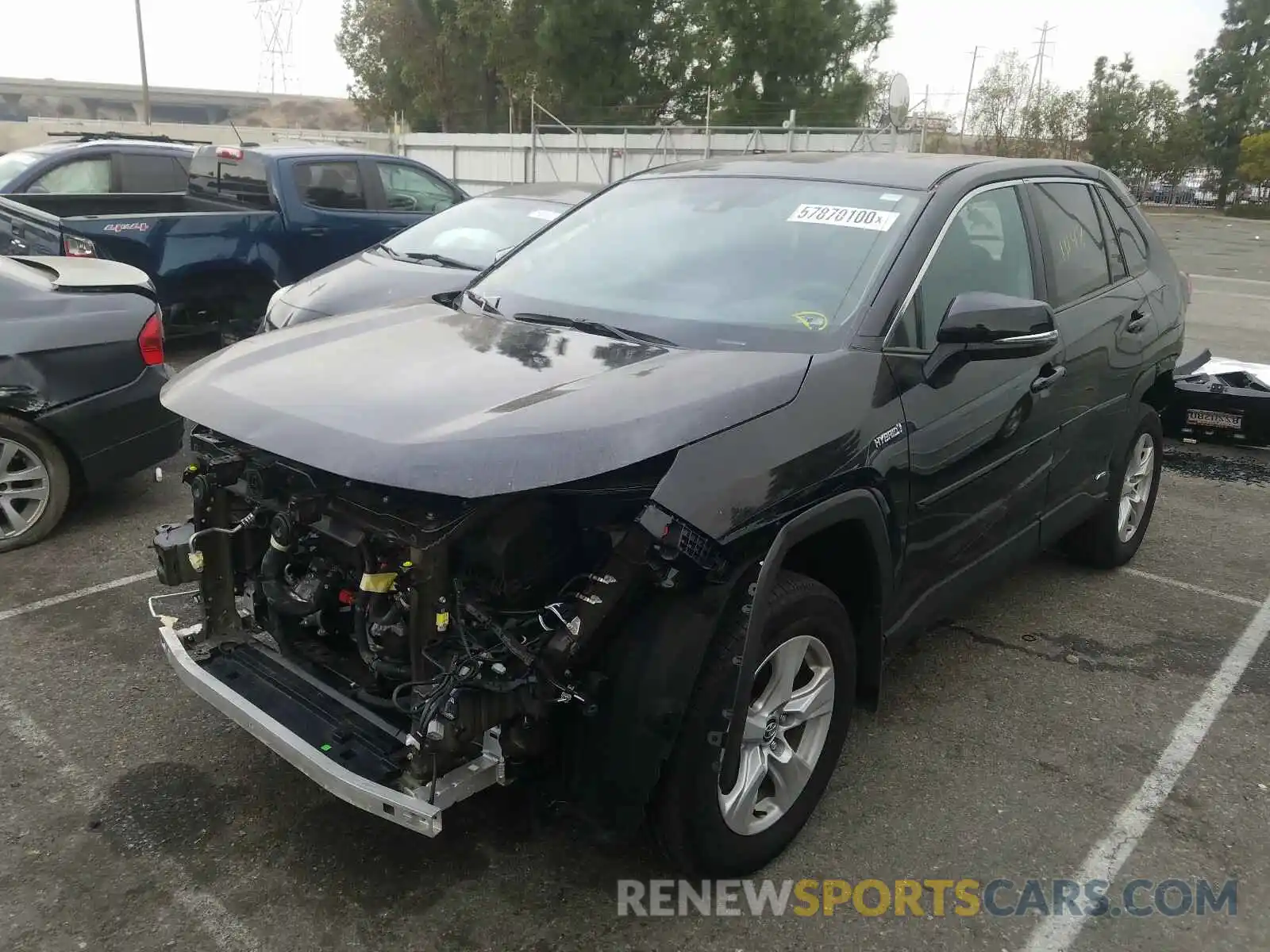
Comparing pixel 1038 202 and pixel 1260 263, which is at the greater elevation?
pixel 1038 202

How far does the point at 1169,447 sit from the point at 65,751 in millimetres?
7335

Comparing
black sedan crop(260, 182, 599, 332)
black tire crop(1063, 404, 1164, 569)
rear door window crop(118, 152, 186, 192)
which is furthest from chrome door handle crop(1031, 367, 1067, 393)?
rear door window crop(118, 152, 186, 192)

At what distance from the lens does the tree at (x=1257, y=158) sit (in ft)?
158

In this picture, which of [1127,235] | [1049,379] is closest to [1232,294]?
[1127,235]

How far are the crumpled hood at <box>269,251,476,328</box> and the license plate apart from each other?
497cm

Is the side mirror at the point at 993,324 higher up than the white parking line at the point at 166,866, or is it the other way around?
the side mirror at the point at 993,324

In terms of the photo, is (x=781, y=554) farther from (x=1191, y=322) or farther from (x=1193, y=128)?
(x=1193, y=128)

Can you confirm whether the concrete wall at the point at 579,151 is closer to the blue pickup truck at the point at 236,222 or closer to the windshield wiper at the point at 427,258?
the blue pickup truck at the point at 236,222

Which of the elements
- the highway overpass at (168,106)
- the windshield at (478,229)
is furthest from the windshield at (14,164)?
the highway overpass at (168,106)

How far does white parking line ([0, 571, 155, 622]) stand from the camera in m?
4.30

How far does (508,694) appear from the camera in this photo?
2.39 meters

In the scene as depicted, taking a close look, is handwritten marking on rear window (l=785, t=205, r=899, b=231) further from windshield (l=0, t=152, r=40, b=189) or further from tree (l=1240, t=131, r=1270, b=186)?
tree (l=1240, t=131, r=1270, b=186)

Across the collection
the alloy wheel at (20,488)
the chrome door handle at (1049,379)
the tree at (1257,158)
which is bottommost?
the alloy wheel at (20,488)

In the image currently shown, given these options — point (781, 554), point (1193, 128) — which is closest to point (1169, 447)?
point (781, 554)
